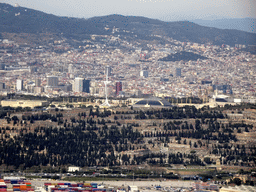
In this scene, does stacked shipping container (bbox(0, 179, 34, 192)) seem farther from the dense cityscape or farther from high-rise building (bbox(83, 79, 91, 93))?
high-rise building (bbox(83, 79, 91, 93))

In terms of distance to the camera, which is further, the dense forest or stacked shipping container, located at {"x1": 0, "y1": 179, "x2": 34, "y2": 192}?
the dense forest

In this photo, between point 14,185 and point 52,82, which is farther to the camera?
point 52,82

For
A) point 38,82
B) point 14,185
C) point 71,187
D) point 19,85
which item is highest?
point 14,185

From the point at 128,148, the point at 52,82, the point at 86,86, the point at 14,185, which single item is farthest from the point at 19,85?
the point at 14,185

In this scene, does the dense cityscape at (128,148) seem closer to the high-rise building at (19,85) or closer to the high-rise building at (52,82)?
the high-rise building at (19,85)

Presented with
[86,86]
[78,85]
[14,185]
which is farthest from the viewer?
[86,86]

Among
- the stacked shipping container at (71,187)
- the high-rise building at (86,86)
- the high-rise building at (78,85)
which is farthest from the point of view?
the high-rise building at (78,85)

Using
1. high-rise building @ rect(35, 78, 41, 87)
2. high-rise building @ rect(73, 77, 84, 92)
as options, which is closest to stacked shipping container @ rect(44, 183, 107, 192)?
high-rise building @ rect(73, 77, 84, 92)

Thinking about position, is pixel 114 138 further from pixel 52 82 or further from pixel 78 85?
pixel 52 82

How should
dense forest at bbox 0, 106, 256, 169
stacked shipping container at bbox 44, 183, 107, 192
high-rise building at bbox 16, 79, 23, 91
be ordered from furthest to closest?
high-rise building at bbox 16, 79, 23, 91
dense forest at bbox 0, 106, 256, 169
stacked shipping container at bbox 44, 183, 107, 192

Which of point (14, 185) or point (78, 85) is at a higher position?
point (14, 185)

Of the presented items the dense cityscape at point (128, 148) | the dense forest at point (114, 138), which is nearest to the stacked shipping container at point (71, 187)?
the dense cityscape at point (128, 148)
